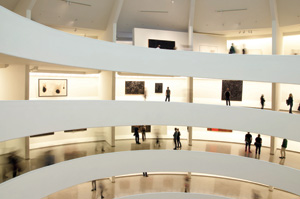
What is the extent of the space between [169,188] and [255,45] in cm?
1377

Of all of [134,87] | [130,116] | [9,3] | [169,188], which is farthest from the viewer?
[134,87]

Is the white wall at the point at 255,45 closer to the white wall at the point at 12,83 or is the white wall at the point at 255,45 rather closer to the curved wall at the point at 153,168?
the curved wall at the point at 153,168

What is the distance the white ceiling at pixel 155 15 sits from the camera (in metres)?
18.0

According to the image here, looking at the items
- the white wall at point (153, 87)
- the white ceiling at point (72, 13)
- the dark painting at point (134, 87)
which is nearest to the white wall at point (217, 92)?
the white wall at point (153, 87)

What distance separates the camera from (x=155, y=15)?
62.0 ft

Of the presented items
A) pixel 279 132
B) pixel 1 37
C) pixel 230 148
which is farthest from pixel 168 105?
pixel 1 37

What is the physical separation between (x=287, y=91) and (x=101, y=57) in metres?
14.8

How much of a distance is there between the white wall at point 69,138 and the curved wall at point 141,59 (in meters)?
6.48

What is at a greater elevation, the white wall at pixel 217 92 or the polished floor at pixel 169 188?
the white wall at pixel 217 92

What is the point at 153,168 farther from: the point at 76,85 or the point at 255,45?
the point at 255,45

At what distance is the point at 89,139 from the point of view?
19.3 m

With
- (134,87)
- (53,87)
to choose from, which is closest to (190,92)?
(134,87)

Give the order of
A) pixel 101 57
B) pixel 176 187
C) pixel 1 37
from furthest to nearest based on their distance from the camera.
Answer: pixel 176 187, pixel 101 57, pixel 1 37

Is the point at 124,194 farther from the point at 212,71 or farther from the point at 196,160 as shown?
the point at 212,71
